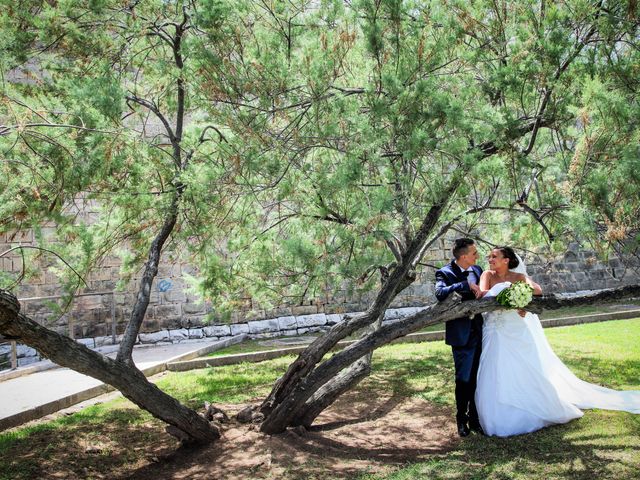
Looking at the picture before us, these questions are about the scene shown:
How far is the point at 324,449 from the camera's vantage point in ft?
14.3

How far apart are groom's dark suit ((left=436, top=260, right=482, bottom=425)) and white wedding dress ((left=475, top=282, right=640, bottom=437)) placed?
69 mm

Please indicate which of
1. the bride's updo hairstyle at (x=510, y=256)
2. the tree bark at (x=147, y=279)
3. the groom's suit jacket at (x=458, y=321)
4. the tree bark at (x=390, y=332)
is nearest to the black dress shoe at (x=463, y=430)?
the groom's suit jacket at (x=458, y=321)

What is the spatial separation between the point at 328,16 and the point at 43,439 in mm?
3728

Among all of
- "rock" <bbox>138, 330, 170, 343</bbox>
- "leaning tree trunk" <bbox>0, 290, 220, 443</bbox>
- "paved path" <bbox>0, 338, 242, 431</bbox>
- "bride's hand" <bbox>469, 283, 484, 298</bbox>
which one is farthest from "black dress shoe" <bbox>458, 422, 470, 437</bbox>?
"rock" <bbox>138, 330, 170, 343</bbox>

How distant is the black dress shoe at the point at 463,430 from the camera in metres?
4.52

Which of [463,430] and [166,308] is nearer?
[463,430]

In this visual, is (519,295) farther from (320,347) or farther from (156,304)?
(156,304)

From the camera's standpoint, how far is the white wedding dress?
4.43m

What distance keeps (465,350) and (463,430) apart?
565mm

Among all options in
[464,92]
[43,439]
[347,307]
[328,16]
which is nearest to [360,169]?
[464,92]

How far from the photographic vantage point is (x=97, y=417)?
5.55m

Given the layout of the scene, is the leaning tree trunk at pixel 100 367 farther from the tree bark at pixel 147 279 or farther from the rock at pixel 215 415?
the tree bark at pixel 147 279

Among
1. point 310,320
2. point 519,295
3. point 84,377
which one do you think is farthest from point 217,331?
point 519,295

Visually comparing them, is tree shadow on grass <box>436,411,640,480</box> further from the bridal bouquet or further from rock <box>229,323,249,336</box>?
rock <box>229,323,249,336</box>
